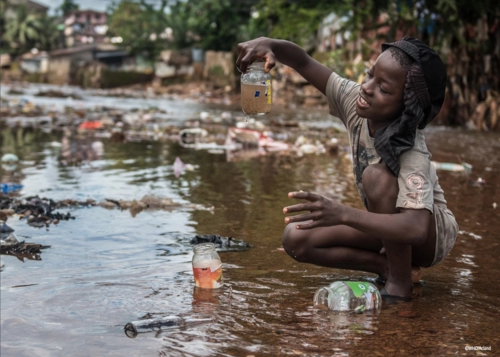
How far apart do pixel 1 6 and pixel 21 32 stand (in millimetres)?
2837

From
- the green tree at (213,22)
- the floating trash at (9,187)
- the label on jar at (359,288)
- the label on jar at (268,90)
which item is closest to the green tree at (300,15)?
the floating trash at (9,187)

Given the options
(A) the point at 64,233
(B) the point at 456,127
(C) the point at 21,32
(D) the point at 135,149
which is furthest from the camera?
(C) the point at 21,32

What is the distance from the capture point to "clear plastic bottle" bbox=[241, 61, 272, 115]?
316 centimetres

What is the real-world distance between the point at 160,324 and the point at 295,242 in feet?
2.72

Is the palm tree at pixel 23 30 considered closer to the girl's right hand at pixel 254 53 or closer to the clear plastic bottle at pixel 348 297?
the girl's right hand at pixel 254 53

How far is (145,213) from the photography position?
4.58 m

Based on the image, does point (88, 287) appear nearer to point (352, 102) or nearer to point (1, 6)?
point (352, 102)

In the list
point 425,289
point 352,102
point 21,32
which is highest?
point 21,32

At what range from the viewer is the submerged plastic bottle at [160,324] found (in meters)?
2.36

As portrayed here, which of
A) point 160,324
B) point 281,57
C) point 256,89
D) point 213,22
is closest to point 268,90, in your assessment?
point 256,89

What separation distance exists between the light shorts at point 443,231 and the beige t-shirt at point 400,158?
0.07 meters

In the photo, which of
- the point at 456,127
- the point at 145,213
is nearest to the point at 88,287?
the point at 145,213

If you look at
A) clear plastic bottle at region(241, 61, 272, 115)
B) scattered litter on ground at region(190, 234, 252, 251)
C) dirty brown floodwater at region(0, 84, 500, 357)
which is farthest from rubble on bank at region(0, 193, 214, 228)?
clear plastic bottle at region(241, 61, 272, 115)

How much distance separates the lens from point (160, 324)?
7.92ft
